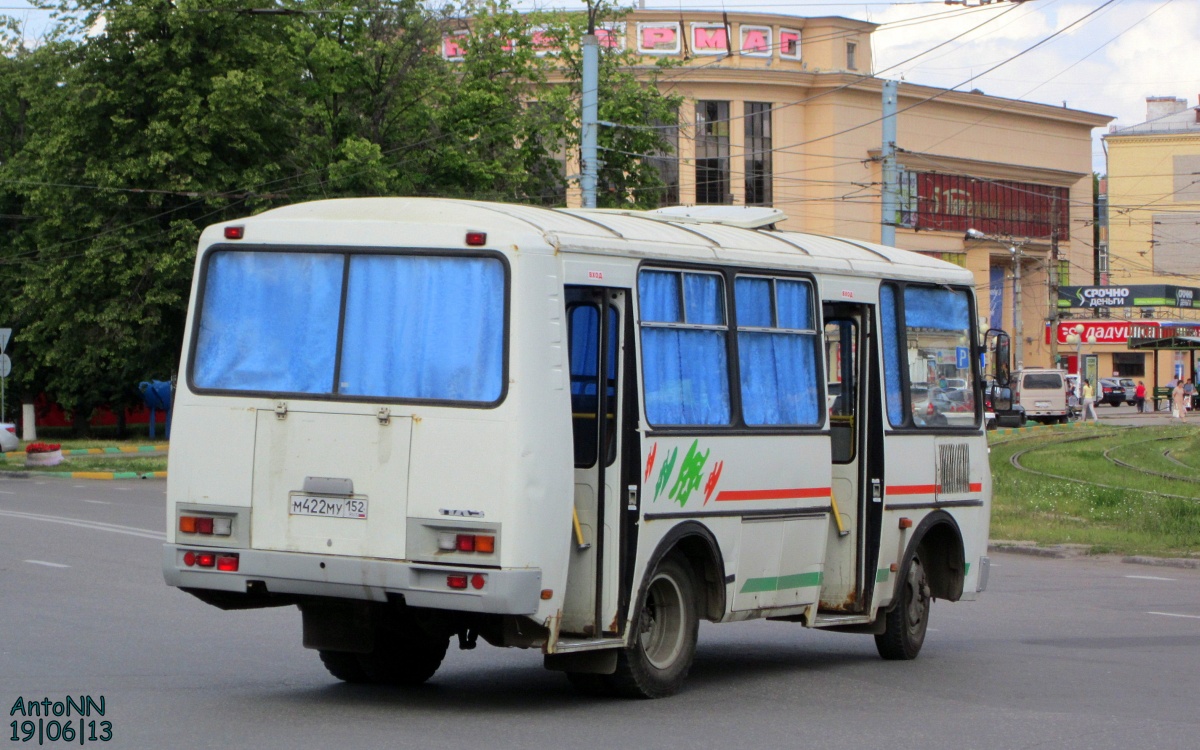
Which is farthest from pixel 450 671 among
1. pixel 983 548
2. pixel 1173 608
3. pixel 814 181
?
pixel 814 181

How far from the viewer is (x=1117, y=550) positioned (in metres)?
20.2

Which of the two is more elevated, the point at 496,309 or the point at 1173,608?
the point at 496,309

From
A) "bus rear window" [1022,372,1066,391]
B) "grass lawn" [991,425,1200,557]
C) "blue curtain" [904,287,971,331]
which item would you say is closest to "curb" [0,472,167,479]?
"grass lawn" [991,425,1200,557]

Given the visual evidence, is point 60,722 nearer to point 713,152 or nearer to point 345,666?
point 345,666

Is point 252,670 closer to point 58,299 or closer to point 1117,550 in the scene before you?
point 1117,550

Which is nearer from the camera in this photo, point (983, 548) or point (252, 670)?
point (252, 670)

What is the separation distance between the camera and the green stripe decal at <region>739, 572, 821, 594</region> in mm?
9898

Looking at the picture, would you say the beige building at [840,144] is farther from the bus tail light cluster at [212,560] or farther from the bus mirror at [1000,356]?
the bus tail light cluster at [212,560]

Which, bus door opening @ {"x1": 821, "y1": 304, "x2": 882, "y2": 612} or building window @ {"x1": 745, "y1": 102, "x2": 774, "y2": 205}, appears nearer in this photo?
bus door opening @ {"x1": 821, "y1": 304, "x2": 882, "y2": 612}

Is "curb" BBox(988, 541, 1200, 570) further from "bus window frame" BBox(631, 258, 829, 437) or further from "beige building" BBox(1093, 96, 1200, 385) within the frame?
"beige building" BBox(1093, 96, 1200, 385)

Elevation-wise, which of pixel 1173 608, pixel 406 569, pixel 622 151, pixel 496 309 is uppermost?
pixel 622 151

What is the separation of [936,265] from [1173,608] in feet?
17.0

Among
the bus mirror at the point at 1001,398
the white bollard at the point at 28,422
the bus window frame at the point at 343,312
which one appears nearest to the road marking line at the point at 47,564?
the bus window frame at the point at 343,312

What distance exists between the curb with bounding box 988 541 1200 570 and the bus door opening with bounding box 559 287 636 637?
12.4 meters
